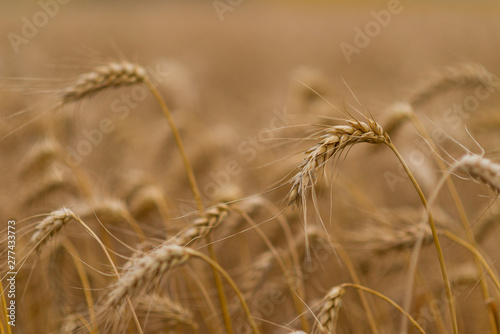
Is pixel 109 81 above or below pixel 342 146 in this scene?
above

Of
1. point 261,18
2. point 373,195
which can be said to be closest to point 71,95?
point 373,195

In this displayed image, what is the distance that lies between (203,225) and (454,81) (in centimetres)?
155

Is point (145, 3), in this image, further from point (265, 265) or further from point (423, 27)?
point (265, 265)

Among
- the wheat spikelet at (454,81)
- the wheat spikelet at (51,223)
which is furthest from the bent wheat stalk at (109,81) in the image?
the wheat spikelet at (454,81)

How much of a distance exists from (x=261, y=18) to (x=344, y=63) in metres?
5.99

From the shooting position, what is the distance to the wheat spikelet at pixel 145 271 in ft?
3.34

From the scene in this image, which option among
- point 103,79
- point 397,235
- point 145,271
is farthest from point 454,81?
point 145,271

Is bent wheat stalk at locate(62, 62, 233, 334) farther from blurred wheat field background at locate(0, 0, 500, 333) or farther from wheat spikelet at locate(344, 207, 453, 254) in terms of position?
wheat spikelet at locate(344, 207, 453, 254)

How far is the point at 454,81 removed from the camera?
219 cm

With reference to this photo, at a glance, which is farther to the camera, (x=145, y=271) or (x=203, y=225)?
(x=203, y=225)

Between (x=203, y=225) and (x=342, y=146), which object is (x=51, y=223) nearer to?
(x=203, y=225)

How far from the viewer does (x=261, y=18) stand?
48.3 ft

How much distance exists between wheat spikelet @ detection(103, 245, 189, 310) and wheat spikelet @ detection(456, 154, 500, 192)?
0.71 m

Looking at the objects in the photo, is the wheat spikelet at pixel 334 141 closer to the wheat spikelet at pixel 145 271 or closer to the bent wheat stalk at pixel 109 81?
the wheat spikelet at pixel 145 271
